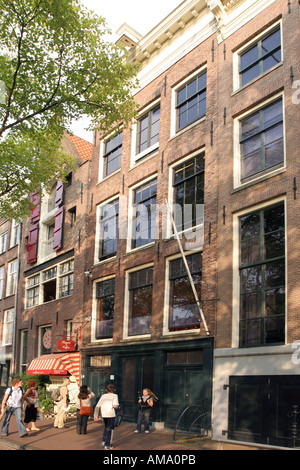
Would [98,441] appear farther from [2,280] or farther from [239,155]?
[2,280]

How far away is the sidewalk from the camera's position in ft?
40.9

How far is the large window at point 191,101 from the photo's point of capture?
714 inches

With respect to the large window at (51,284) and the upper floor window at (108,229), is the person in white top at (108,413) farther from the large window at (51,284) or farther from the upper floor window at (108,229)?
the large window at (51,284)

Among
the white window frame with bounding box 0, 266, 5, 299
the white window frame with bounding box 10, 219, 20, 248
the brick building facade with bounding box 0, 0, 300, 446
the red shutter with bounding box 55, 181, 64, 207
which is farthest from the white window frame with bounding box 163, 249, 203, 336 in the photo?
the white window frame with bounding box 0, 266, 5, 299

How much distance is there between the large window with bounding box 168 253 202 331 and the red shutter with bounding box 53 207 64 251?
9.57m

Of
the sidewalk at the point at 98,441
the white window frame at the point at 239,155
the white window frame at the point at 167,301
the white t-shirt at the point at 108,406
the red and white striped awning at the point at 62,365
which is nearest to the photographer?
the white t-shirt at the point at 108,406

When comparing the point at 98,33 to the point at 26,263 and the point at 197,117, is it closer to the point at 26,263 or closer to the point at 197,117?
→ the point at 197,117

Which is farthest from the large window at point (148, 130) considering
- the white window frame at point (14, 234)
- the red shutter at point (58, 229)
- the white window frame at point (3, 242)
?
the white window frame at point (3, 242)

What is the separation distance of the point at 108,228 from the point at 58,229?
4.95 metres

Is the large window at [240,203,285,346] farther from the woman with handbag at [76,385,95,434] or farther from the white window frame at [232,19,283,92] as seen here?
the woman with handbag at [76,385,95,434]

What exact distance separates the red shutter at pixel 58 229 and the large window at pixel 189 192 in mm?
9188

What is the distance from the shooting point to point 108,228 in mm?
22047
